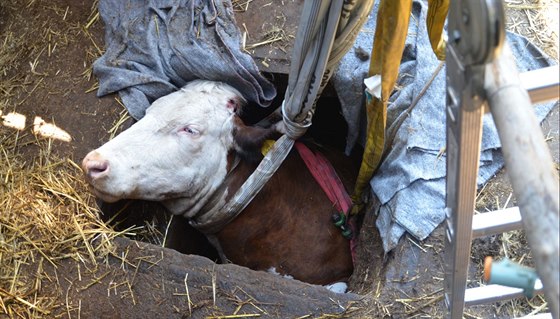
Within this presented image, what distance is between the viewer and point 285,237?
355cm

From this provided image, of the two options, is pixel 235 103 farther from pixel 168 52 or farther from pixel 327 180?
pixel 327 180

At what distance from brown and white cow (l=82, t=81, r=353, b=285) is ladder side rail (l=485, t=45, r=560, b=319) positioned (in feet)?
6.75

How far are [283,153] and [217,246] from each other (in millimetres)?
641

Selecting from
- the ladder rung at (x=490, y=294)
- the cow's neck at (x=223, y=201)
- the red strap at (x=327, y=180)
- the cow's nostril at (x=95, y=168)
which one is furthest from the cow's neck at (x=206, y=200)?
the ladder rung at (x=490, y=294)

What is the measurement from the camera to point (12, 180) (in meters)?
3.27

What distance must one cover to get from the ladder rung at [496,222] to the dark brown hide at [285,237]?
6.13ft

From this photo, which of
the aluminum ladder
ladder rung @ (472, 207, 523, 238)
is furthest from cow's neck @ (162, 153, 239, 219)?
ladder rung @ (472, 207, 523, 238)

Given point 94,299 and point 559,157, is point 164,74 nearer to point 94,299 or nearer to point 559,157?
point 94,299

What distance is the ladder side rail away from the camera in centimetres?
113

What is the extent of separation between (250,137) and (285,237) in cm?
54

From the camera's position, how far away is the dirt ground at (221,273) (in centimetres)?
272

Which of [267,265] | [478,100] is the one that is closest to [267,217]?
[267,265]

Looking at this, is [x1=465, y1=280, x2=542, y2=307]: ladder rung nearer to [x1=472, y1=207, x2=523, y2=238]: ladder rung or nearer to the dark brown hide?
[x1=472, y1=207, x2=523, y2=238]: ladder rung

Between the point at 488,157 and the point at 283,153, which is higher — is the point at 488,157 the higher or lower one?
the higher one
